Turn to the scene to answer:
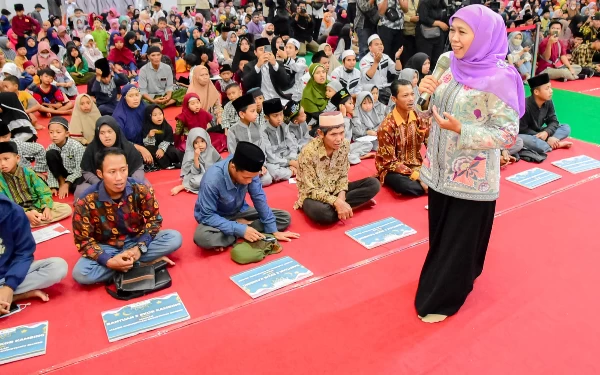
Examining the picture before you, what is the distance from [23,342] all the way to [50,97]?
475 centimetres

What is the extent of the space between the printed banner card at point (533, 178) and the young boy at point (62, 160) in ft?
11.3

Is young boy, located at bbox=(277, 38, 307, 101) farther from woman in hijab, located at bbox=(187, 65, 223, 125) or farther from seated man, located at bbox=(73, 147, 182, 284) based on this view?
seated man, located at bbox=(73, 147, 182, 284)

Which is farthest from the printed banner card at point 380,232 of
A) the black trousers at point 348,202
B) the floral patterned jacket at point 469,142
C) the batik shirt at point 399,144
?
the floral patterned jacket at point 469,142

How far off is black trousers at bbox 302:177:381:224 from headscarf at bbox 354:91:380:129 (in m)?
1.64

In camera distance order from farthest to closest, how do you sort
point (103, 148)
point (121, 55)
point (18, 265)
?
point (121, 55)
point (103, 148)
point (18, 265)

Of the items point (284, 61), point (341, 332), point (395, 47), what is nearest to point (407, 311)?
point (341, 332)

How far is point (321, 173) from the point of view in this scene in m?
3.50

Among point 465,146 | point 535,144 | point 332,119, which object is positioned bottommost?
point 535,144

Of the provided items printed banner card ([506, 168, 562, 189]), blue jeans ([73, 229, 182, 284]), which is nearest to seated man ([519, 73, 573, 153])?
printed banner card ([506, 168, 562, 189])

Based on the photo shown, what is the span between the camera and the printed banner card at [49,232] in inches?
131

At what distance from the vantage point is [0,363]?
222 cm

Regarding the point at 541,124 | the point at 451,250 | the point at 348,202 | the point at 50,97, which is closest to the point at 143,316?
the point at 451,250

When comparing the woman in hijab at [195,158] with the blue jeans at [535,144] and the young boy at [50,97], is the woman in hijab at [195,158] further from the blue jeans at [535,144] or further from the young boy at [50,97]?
the young boy at [50,97]

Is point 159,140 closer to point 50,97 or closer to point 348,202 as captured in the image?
point 348,202
